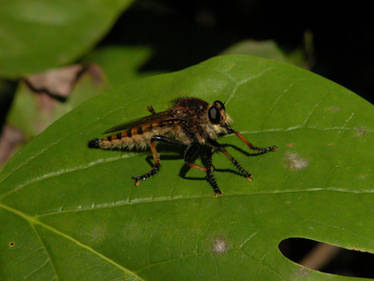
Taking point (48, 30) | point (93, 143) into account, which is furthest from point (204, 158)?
point (48, 30)

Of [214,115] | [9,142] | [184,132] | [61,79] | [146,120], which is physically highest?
[214,115]

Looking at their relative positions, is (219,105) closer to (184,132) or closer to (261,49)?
(184,132)

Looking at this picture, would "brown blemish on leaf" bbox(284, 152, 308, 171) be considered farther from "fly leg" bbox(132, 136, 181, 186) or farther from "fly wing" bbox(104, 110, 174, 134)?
"fly wing" bbox(104, 110, 174, 134)

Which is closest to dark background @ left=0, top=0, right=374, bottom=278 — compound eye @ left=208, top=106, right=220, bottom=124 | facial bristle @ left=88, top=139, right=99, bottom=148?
compound eye @ left=208, top=106, right=220, bottom=124

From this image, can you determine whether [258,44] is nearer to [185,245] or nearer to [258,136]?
[258,136]

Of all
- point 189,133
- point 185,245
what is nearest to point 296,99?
point 189,133

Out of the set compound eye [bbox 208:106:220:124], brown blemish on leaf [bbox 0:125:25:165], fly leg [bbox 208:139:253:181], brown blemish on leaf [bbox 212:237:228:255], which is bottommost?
brown blemish on leaf [bbox 0:125:25:165]

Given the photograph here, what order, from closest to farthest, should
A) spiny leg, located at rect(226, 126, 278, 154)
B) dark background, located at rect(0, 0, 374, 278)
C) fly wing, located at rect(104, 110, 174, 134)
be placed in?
spiny leg, located at rect(226, 126, 278, 154) → fly wing, located at rect(104, 110, 174, 134) → dark background, located at rect(0, 0, 374, 278)
